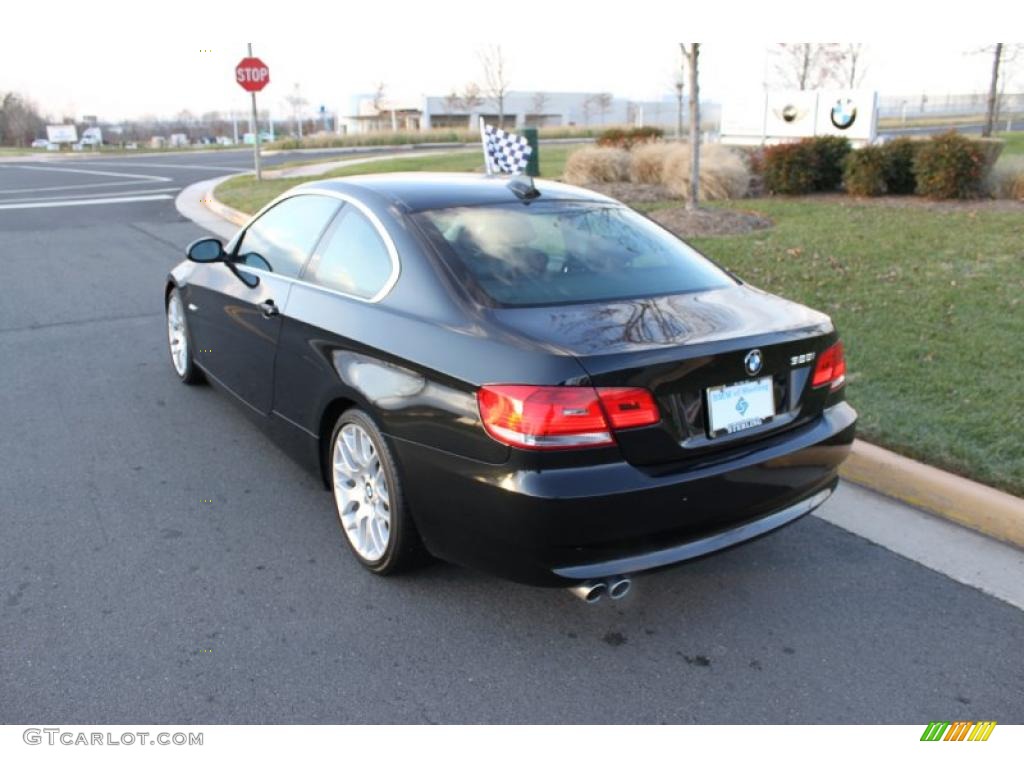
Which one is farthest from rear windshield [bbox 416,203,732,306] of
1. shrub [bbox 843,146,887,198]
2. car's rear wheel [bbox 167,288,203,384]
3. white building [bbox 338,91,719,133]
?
white building [bbox 338,91,719,133]

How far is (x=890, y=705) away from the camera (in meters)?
2.77

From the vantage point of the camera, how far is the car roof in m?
3.77

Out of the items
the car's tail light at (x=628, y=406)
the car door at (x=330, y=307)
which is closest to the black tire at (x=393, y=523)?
the car door at (x=330, y=307)

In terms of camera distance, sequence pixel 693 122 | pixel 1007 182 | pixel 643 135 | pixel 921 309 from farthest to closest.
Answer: pixel 643 135 < pixel 1007 182 < pixel 693 122 < pixel 921 309

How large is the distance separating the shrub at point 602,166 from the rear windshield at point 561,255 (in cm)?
1161

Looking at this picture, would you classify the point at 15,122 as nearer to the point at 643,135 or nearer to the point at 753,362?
the point at 643,135

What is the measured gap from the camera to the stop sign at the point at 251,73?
17.8 meters

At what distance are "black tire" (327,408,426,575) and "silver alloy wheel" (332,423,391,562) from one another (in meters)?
0.03

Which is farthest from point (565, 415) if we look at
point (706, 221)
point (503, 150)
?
point (706, 221)

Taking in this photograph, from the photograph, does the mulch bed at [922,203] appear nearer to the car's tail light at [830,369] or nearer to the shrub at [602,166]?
the shrub at [602,166]

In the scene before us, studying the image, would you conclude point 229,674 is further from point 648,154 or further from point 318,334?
point 648,154

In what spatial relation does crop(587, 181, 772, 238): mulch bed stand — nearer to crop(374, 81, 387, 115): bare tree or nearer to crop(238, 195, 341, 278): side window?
crop(238, 195, 341, 278): side window

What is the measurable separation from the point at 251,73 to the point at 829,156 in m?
11.6

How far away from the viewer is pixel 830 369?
3395 millimetres
